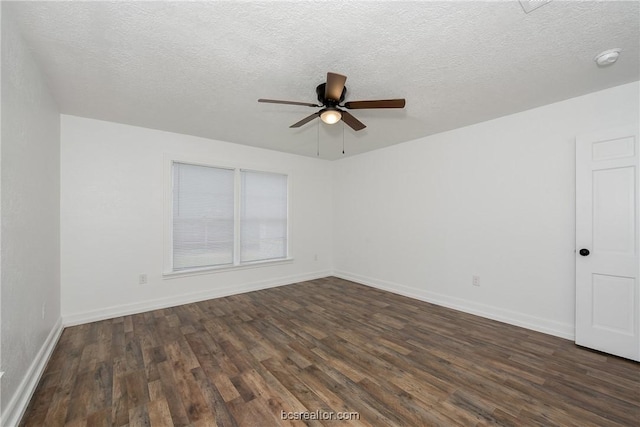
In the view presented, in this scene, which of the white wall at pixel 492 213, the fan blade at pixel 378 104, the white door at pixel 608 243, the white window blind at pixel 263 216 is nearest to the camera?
the fan blade at pixel 378 104

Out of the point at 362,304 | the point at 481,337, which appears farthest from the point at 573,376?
the point at 362,304

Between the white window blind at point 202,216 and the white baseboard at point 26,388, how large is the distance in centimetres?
158

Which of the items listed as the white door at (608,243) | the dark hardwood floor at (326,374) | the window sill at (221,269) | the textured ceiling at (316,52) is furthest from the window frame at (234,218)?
the white door at (608,243)

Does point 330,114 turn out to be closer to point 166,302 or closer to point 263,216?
point 263,216

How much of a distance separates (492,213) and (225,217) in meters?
3.99

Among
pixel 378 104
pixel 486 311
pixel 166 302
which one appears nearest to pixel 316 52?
pixel 378 104

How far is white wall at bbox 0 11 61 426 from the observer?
5.12 ft

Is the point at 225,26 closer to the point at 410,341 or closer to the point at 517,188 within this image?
the point at 410,341

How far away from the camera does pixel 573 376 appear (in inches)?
81.3

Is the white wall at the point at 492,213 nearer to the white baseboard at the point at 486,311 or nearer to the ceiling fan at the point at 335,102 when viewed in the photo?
the white baseboard at the point at 486,311

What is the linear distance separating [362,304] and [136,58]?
12.4ft

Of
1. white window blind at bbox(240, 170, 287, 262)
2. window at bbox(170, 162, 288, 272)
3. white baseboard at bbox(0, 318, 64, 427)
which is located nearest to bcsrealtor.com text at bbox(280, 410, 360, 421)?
white baseboard at bbox(0, 318, 64, 427)

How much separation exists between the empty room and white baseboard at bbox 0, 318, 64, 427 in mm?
28

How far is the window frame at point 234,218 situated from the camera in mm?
3680
